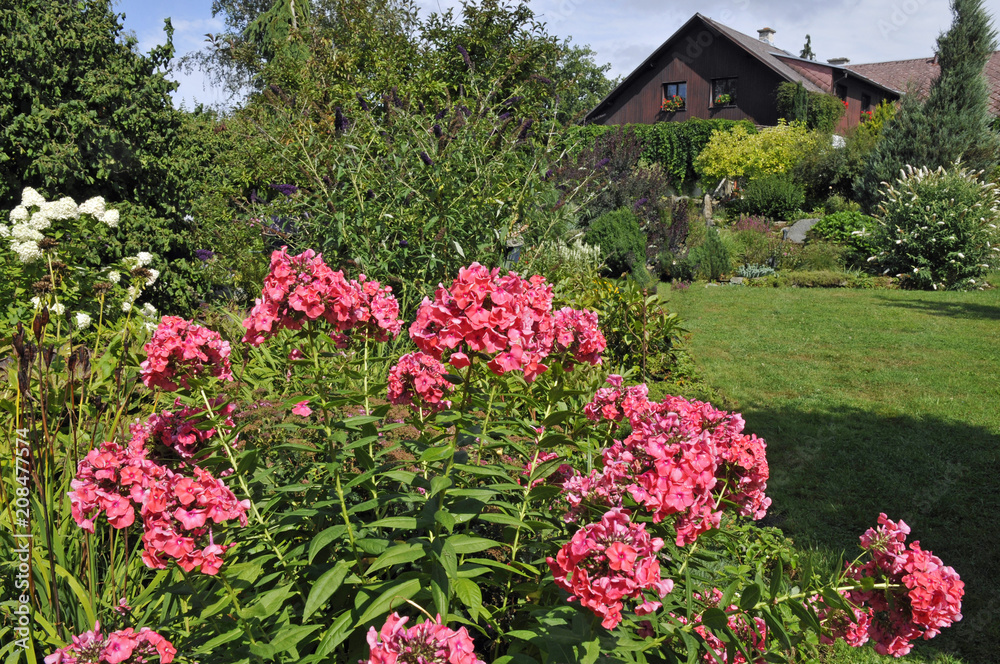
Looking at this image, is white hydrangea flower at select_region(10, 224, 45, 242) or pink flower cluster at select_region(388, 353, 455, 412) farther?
white hydrangea flower at select_region(10, 224, 45, 242)

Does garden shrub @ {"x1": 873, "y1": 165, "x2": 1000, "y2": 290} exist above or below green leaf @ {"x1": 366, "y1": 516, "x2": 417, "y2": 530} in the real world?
above

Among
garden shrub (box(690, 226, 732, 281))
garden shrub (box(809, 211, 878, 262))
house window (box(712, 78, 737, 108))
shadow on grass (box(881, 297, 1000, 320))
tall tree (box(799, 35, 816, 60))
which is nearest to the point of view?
shadow on grass (box(881, 297, 1000, 320))

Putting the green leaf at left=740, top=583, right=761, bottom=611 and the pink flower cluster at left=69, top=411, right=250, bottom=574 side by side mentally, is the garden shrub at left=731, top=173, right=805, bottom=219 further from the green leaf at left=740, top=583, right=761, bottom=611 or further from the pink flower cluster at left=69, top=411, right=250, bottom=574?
the pink flower cluster at left=69, top=411, right=250, bottom=574

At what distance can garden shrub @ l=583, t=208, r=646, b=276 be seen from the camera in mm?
11547

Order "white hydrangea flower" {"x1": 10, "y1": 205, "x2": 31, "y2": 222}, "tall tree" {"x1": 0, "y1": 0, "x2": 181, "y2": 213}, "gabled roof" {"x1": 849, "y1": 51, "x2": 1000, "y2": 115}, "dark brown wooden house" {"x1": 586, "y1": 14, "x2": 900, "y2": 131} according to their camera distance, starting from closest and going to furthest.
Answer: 1. "white hydrangea flower" {"x1": 10, "y1": 205, "x2": 31, "y2": 222}
2. "tall tree" {"x1": 0, "y1": 0, "x2": 181, "y2": 213}
3. "dark brown wooden house" {"x1": 586, "y1": 14, "x2": 900, "y2": 131}
4. "gabled roof" {"x1": 849, "y1": 51, "x2": 1000, "y2": 115}

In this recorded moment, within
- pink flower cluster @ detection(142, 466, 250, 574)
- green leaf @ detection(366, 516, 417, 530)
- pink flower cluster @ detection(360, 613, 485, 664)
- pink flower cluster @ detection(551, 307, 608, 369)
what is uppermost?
pink flower cluster @ detection(551, 307, 608, 369)

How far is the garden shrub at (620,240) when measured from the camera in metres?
11.5

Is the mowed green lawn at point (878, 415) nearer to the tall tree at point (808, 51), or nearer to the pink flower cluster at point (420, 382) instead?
the pink flower cluster at point (420, 382)

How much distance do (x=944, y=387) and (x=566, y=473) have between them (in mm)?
6164

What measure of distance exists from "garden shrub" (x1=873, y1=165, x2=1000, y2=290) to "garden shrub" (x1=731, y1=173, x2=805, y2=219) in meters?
7.50

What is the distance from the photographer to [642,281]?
10.9m

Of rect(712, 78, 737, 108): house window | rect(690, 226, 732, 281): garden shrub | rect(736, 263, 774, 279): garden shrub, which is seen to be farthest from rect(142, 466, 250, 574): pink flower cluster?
rect(712, 78, 737, 108): house window

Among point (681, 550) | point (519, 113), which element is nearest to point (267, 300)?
point (681, 550)

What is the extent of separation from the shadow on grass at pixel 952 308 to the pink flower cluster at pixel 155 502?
11017 millimetres
